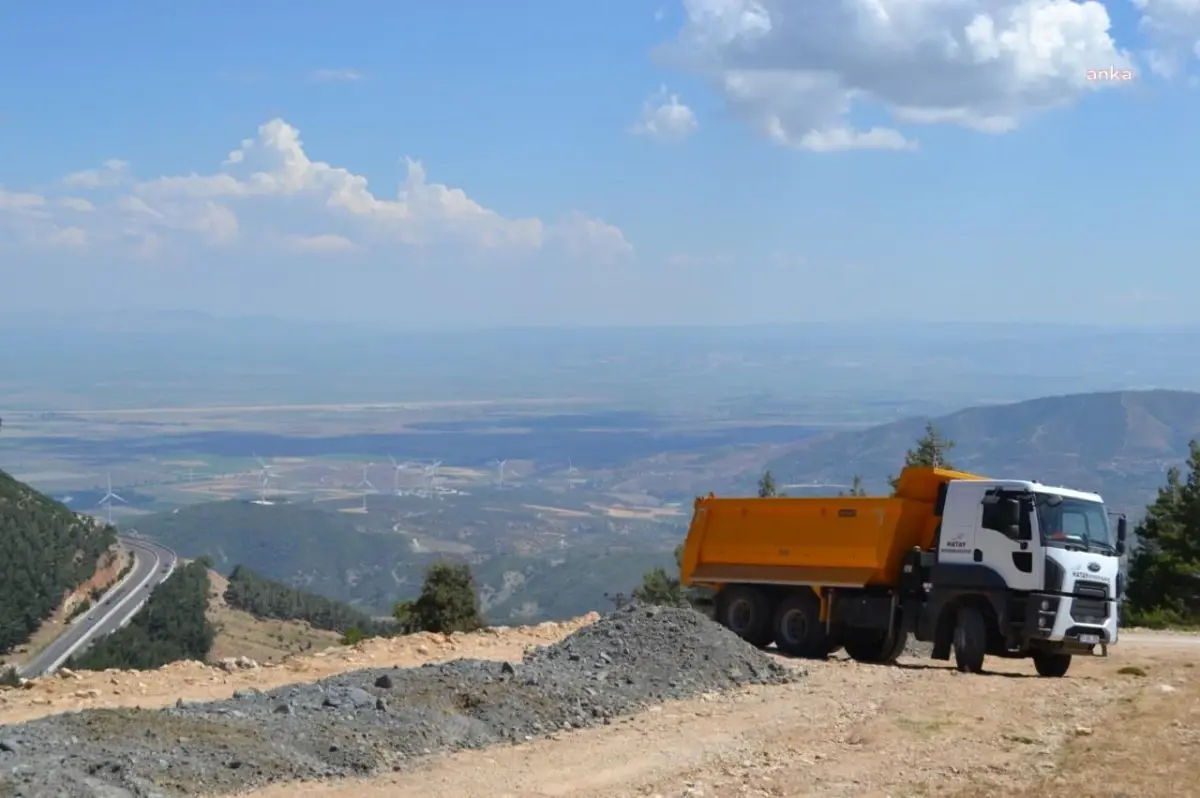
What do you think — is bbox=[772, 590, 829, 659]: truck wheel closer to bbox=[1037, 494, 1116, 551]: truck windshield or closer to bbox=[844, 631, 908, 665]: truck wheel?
bbox=[844, 631, 908, 665]: truck wheel

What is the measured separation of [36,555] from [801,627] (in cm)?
5274

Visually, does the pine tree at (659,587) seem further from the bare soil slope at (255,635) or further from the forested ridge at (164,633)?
the forested ridge at (164,633)

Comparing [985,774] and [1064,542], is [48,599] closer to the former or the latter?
[1064,542]

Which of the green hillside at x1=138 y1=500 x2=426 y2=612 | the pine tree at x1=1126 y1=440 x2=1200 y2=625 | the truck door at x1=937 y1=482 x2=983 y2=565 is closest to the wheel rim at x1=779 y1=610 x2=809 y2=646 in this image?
the truck door at x1=937 y1=482 x2=983 y2=565

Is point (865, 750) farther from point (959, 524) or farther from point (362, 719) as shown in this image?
point (959, 524)

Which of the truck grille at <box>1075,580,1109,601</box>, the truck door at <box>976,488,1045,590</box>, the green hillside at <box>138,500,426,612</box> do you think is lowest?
the green hillside at <box>138,500,426,612</box>

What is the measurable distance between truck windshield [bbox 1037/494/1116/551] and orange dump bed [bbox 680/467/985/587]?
147 centimetres

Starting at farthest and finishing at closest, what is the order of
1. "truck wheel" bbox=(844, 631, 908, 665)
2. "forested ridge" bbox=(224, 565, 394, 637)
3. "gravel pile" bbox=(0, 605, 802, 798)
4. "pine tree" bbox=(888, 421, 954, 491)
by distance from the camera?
1. "forested ridge" bbox=(224, 565, 394, 637)
2. "pine tree" bbox=(888, 421, 954, 491)
3. "truck wheel" bbox=(844, 631, 908, 665)
4. "gravel pile" bbox=(0, 605, 802, 798)

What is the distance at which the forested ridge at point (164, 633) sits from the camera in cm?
4584

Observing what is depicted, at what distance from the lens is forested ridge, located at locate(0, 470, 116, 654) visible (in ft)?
193

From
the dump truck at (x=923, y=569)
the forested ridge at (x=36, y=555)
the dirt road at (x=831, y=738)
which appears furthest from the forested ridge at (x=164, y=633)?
the dirt road at (x=831, y=738)

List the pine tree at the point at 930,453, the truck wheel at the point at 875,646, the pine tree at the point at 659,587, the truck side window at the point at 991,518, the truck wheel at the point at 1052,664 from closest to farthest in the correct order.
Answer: the truck side window at the point at 991,518
the truck wheel at the point at 1052,664
the truck wheel at the point at 875,646
the pine tree at the point at 659,587
the pine tree at the point at 930,453

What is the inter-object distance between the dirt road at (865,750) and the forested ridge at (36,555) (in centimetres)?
4864

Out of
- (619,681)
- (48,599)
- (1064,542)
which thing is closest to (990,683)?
(1064,542)
